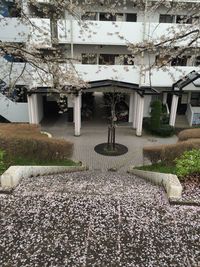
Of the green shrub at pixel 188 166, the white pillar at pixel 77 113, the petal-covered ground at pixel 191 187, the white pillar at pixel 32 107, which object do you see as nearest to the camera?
the petal-covered ground at pixel 191 187

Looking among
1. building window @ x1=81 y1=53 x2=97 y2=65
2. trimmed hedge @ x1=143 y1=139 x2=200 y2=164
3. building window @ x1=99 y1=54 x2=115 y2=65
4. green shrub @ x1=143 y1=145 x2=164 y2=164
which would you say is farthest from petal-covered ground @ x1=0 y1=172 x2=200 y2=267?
building window @ x1=99 y1=54 x2=115 y2=65

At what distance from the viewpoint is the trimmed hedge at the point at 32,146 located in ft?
31.6

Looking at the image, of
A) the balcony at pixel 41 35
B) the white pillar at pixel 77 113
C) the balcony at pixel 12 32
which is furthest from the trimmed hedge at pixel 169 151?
the balcony at pixel 12 32

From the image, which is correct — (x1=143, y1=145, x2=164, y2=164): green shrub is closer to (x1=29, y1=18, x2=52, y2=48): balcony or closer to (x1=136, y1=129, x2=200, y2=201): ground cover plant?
(x1=136, y1=129, x2=200, y2=201): ground cover plant

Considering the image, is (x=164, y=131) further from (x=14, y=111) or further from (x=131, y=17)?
(x=14, y=111)

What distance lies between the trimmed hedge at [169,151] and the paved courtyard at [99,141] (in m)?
2.26

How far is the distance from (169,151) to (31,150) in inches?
203

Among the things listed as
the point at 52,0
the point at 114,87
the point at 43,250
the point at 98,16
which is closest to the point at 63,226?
the point at 43,250

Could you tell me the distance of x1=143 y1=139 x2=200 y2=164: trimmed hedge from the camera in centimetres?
928

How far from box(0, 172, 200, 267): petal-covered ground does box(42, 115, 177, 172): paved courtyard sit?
680cm

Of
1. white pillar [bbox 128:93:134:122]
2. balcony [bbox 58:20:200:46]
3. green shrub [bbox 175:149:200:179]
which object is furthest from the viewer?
white pillar [bbox 128:93:134:122]

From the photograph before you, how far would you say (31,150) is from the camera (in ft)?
33.0

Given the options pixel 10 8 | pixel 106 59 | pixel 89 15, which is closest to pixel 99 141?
pixel 106 59

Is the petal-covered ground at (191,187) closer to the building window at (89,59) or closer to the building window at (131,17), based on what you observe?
the building window at (89,59)
